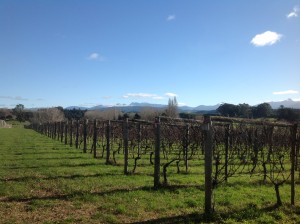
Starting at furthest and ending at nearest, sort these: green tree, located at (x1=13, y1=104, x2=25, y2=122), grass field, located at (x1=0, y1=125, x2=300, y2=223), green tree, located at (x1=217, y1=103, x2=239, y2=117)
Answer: green tree, located at (x1=13, y1=104, x2=25, y2=122) < green tree, located at (x1=217, y1=103, x2=239, y2=117) < grass field, located at (x1=0, y1=125, x2=300, y2=223)

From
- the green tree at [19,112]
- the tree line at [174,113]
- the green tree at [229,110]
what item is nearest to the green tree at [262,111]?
the tree line at [174,113]

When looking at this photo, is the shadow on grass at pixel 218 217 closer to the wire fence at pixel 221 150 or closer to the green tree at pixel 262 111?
the wire fence at pixel 221 150

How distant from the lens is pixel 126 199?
9.38m

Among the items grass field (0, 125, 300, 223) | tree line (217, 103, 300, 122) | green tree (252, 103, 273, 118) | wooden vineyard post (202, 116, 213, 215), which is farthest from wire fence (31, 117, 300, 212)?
green tree (252, 103, 273, 118)

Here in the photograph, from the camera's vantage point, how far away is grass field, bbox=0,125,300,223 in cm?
777

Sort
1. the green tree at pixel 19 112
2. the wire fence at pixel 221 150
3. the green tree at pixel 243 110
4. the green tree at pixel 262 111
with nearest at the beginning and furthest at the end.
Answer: the wire fence at pixel 221 150
the green tree at pixel 243 110
the green tree at pixel 262 111
the green tree at pixel 19 112

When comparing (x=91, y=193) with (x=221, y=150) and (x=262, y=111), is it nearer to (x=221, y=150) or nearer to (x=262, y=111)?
(x=221, y=150)

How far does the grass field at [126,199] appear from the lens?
777 cm

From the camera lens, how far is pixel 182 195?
1009 centimetres

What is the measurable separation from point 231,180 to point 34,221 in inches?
312

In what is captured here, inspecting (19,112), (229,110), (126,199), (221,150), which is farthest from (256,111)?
(19,112)

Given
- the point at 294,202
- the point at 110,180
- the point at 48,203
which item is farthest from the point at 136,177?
the point at 294,202

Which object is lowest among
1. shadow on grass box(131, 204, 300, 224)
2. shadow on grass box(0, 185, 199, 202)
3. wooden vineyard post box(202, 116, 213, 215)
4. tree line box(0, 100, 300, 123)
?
shadow on grass box(131, 204, 300, 224)

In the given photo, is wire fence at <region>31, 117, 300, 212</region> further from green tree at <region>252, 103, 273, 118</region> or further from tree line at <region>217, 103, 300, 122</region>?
green tree at <region>252, 103, 273, 118</region>
